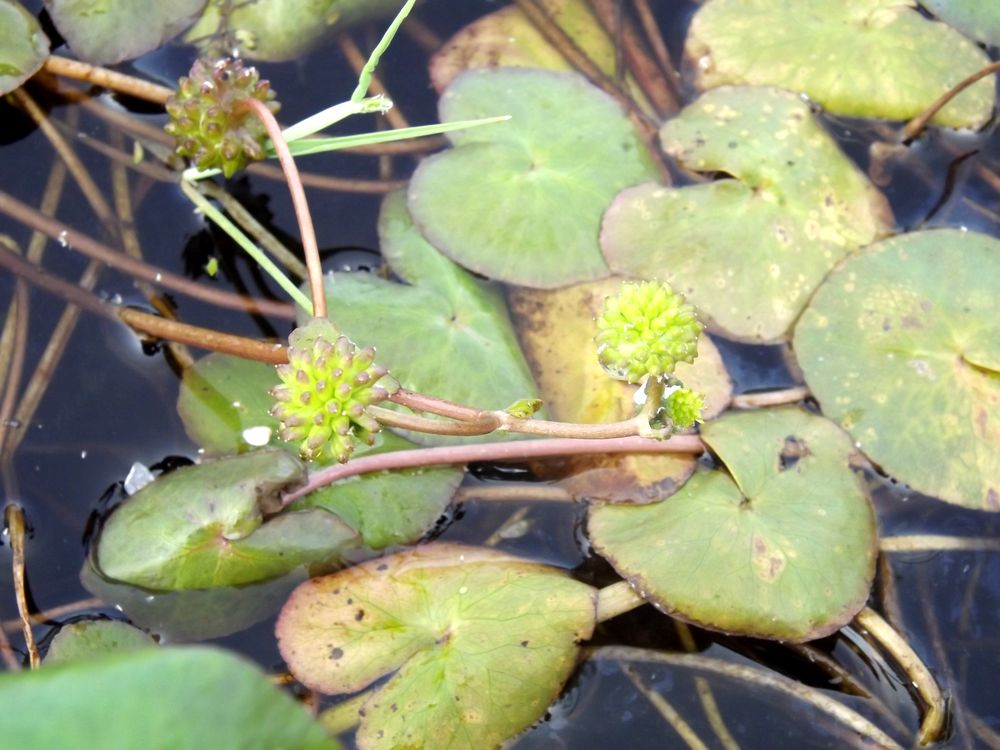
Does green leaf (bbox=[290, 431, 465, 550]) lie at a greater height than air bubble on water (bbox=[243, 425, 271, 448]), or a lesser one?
lesser

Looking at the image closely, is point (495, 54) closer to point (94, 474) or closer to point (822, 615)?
point (94, 474)

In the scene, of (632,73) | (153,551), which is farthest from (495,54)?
(153,551)

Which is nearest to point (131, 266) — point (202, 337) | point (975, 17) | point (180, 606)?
point (202, 337)

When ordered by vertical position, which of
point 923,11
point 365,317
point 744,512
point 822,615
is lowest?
point 822,615

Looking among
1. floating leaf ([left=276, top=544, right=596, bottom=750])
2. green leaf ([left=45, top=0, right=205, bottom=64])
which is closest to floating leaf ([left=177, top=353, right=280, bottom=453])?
floating leaf ([left=276, top=544, right=596, bottom=750])

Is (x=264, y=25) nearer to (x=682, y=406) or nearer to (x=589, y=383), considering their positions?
(x=589, y=383)

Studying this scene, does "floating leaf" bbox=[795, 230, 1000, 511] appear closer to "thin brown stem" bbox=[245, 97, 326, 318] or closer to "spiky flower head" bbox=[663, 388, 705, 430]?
"spiky flower head" bbox=[663, 388, 705, 430]
